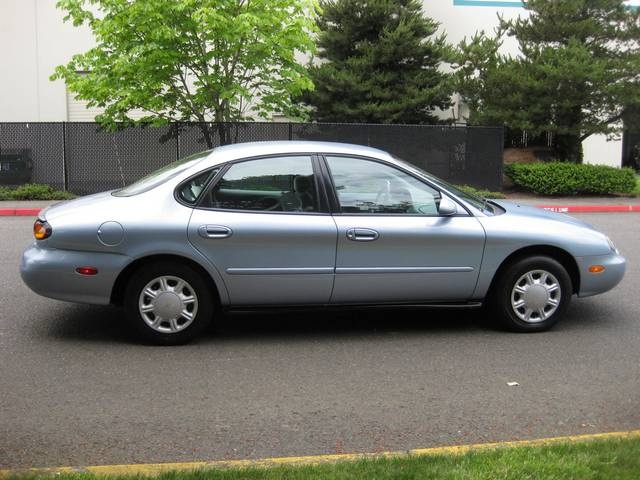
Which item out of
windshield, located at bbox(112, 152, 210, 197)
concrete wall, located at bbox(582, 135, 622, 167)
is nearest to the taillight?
windshield, located at bbox(112, 152, 210, 197)

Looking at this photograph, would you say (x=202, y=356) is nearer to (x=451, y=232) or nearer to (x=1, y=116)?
(x=451, y=232)

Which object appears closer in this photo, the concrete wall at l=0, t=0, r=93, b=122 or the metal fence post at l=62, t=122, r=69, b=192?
the metal fence post at l=62, t=122, r=69, b=192

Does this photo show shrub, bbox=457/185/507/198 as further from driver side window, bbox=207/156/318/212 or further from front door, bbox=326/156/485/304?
driver side window, bbox=207/156/318/212

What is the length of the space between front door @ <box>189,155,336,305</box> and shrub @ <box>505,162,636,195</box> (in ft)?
50.1

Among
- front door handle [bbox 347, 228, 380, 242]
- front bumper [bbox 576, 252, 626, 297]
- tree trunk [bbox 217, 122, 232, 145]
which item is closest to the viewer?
front door handle [bbox 347, 228, 380, 242]

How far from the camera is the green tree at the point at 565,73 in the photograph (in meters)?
19.6

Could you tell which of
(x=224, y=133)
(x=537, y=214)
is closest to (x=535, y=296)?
(x=537, y=214)

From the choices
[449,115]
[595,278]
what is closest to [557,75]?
[449,115]

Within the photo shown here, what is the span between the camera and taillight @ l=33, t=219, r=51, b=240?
554 cm

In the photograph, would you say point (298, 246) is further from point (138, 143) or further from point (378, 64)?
point (378, 64)

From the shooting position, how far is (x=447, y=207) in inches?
228

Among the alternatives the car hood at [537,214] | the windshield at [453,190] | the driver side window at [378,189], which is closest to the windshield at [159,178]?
the driver side window at [378,189]

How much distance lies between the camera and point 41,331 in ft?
19.8

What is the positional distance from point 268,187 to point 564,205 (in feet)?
45.5
